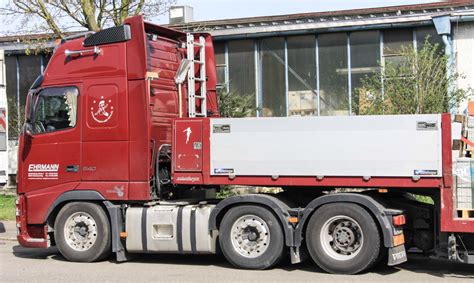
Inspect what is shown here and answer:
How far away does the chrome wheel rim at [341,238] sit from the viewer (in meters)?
8.77

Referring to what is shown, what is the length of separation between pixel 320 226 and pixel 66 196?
412cm

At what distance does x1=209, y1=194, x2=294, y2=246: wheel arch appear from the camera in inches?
354

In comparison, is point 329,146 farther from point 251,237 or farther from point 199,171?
point 199,171

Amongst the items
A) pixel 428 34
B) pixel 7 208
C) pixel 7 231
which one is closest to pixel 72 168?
pixel 7 231

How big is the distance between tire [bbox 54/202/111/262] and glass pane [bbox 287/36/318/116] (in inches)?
390

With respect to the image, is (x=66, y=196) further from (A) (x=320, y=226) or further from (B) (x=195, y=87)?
(A) (x=320, y=226)

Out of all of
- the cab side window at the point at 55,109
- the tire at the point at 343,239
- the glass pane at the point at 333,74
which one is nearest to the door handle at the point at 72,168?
the cab side window at the point at 55,109

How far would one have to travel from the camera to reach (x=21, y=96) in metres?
22.0

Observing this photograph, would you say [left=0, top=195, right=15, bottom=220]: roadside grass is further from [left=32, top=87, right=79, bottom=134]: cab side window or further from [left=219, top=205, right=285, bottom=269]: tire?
[left=219, top=205, right=285, bottom=269]: tire

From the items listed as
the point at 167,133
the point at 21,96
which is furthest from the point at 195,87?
the point at 21,96


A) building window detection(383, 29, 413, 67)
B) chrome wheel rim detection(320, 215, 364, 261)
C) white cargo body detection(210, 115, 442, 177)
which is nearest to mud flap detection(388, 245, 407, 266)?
chrome wheel rim detection(320, 215, 364, 261)

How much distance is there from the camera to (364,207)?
869cm

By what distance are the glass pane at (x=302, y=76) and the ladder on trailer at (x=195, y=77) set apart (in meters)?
7.96

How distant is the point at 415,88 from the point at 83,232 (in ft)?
25.8
